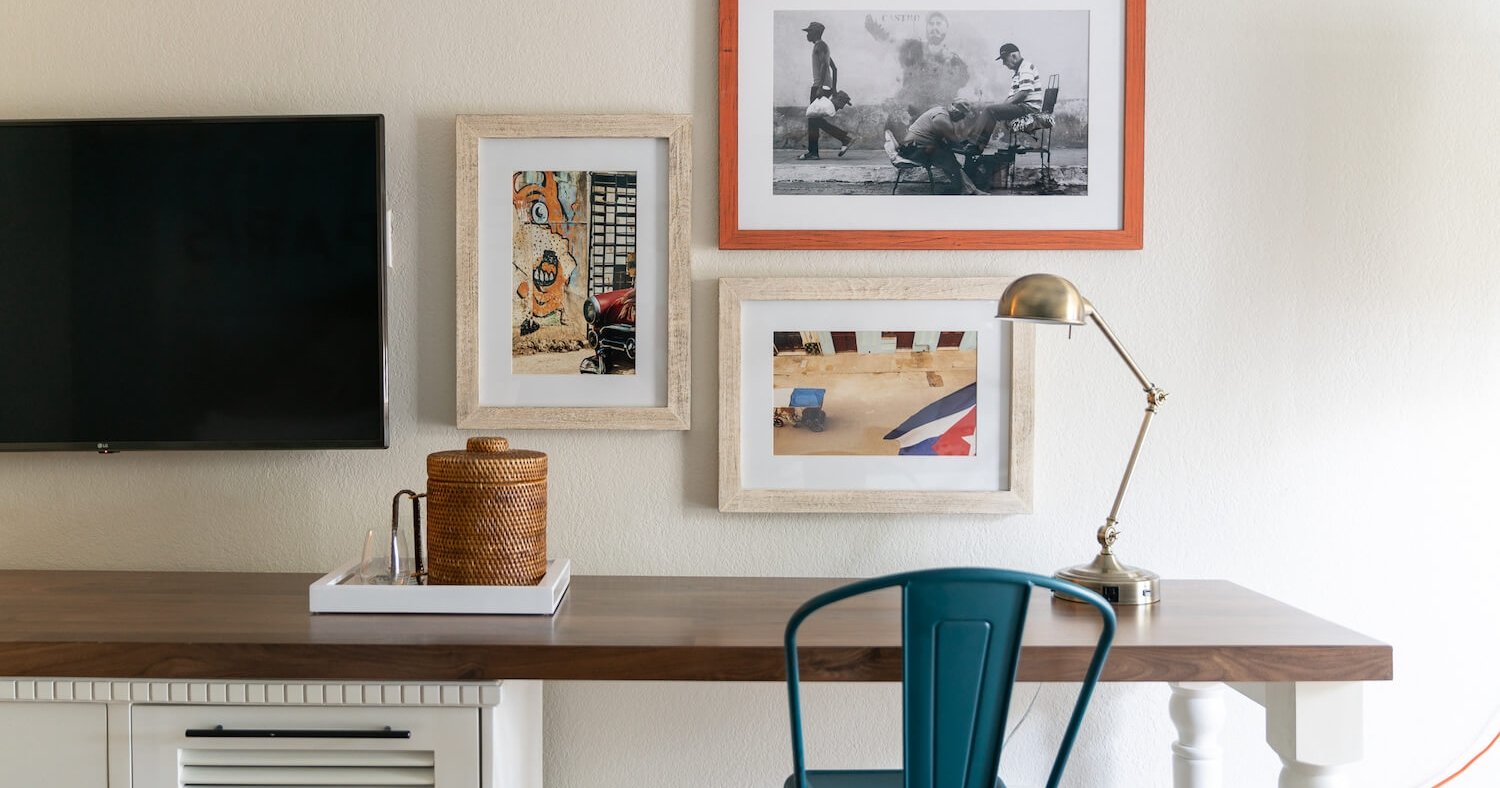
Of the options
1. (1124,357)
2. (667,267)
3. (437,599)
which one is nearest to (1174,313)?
(1124,357)

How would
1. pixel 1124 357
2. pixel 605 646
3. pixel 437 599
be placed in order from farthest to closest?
pixel 1124 357 → pixel 437 599 → pixel 605 646

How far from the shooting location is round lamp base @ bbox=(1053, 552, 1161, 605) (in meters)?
1.61

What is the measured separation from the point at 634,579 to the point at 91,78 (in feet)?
4.72

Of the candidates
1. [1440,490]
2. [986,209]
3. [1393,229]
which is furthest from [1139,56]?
[1440,490]

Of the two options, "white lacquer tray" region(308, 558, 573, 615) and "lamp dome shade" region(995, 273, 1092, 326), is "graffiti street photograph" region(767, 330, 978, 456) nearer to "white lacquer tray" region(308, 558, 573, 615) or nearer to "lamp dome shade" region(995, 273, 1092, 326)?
"lamp dome shade" region(995, 273, 1092, 326)

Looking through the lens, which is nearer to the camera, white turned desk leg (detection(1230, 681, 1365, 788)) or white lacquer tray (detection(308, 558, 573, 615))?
white turned desk leg (detection(1230, 681, 1365, 788))

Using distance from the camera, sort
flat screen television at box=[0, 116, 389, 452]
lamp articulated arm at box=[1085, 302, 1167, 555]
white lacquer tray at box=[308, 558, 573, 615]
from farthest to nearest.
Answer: flat screen television at box=[0, 116, 389, 452] < lamp articulated arm at box=[1085, 302, 1167, 555] < white lacquer tray at box=[308, 558, 573, 615]

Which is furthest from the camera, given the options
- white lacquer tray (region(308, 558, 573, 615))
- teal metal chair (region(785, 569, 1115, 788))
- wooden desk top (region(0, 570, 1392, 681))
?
white lacquer tray (region(308, 558, 573, 615))

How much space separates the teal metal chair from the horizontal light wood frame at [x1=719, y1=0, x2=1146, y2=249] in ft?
2.88

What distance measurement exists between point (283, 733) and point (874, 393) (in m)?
1.13

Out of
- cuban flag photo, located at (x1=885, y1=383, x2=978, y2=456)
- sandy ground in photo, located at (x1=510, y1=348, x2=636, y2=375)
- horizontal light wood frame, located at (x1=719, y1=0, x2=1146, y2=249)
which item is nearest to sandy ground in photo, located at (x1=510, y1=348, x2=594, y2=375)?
sandy ground in photo, located at (x1=510, y1=348, x2=636, y2=375)

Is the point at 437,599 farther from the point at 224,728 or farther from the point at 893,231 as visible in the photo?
the point at 893,231

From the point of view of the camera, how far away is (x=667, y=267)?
188cm

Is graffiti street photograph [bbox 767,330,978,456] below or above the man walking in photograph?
below
